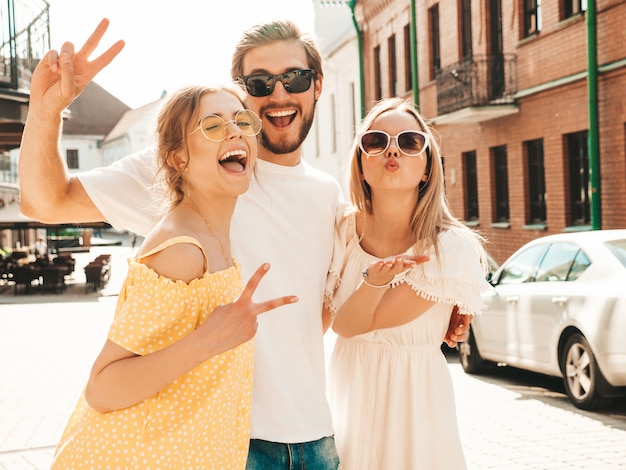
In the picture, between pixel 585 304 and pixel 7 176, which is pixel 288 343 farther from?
pixel 7 176

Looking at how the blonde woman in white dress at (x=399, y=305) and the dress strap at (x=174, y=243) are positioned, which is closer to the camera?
the dress strap at (x=174, y=243)

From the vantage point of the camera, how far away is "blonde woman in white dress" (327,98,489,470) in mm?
3033

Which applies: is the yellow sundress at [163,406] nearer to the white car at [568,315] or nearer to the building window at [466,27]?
the white car at [568,315]

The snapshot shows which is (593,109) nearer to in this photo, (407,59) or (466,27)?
(466,27)

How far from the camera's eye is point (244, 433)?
2.41 meters

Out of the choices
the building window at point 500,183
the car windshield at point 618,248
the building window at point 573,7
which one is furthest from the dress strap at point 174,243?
the building window at point 500,183

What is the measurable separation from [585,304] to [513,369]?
3.46m

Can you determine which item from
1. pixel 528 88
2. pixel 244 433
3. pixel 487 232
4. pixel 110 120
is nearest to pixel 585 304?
pixel 244 433

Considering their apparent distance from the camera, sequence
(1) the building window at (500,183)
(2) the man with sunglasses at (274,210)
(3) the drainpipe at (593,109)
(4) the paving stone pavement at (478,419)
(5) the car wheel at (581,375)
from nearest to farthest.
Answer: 1. (2) the man with sunglasses at (274,210)
2. (4) the paving stone pavement at (478,419)
3. (5) the car wheel at (581,375)
4. (3) the drainpipe at (593,109)
5. (1) the building window at (500,183)

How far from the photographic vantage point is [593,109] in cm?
1562

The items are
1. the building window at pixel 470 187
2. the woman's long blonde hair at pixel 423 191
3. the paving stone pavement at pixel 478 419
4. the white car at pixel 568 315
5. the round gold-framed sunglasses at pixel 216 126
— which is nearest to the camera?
the round gold-framed sunglasses at pixel 216 126

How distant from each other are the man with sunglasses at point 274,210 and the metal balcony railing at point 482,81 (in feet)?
55.6

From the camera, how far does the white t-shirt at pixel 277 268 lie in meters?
2.79

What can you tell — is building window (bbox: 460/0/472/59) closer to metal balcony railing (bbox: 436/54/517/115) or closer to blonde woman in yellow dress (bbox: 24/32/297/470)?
metal balcony railing (bbox: 436/54/517/115)
